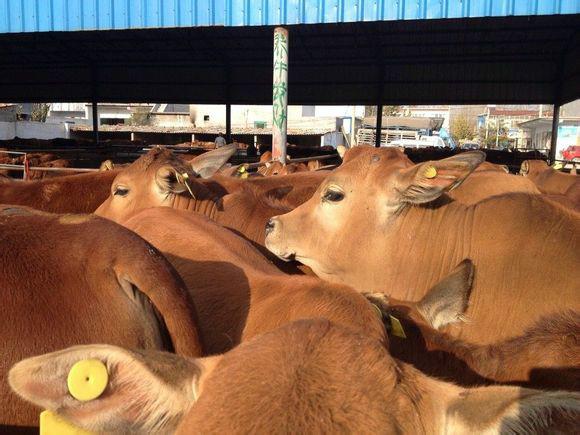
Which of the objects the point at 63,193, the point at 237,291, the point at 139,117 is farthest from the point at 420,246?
the point at 139,117

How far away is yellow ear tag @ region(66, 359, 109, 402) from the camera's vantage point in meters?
1.44

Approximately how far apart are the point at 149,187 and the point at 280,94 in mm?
5570

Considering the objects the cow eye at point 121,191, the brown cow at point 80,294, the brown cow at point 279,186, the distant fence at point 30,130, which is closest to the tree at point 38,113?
the distant fence at point 30,130

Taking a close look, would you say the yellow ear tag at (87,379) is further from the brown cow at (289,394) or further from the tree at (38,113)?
the tree at (38,113)

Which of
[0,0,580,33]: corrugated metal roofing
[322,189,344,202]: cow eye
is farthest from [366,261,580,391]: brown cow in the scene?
[0,0,580,33]: corrugated metal roofing

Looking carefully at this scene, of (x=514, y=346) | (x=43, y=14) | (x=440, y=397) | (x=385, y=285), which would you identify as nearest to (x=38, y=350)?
(x=440, y=397)

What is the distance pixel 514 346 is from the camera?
84.4 inches

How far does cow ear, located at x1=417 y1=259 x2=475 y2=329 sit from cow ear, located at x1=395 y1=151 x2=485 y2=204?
85 cm

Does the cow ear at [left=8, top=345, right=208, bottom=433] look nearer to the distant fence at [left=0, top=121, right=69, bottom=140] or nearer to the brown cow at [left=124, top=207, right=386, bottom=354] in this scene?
the brown cow at [left=124, top=207, right=386, bottom=354]

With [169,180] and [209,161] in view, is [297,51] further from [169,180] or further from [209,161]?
[169,180]

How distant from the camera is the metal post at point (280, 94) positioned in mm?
10383

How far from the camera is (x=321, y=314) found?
2.27 meters

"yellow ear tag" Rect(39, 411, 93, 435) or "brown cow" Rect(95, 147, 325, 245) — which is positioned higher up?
"brown cow" Rect(95, 147, 325, 245)

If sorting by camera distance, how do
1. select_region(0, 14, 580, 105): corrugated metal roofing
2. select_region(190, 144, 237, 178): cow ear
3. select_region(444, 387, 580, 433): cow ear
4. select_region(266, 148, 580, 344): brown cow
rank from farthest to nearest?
select_region(0, 14, 580, 105): corrugated metal roofing
select_region(190, 144, 237, 178): cow ear
select_region(266, 148, 580, 344): brown cow
select_region(444, 387, 580, 433): cow ear
